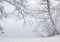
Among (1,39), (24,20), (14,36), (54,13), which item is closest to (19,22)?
(24,20)

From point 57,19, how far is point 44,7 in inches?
7.8

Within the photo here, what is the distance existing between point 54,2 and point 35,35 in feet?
1.39

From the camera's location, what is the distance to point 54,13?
1401 mm

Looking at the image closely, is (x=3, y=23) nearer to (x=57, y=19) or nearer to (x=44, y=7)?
(x=44, y=7)

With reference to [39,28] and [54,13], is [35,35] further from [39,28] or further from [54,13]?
[54,13]

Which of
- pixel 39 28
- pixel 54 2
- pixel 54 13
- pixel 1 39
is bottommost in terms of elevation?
pixel 1 39

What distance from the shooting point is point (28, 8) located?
4.59 feet

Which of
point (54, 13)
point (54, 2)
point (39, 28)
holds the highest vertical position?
point (54, 2)

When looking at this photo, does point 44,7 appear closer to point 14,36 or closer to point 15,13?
point 15,13

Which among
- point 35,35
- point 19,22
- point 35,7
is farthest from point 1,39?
point 35,7

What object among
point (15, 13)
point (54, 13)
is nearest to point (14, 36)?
point (15, 13)

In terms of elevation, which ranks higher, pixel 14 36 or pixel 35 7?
pixel 35 7

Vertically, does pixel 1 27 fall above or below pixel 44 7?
below

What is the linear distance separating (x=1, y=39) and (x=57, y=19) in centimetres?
67
